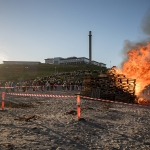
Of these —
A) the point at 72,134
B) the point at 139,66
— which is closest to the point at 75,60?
the point at 139,66

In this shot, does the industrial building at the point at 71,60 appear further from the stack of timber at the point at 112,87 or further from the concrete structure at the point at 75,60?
the stack of timber at the point at 112,87

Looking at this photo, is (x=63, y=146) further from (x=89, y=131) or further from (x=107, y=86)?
(x=107, y=86)

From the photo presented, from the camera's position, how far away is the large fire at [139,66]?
21.1 metres

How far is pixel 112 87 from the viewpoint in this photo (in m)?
22.3

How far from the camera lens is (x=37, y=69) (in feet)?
310

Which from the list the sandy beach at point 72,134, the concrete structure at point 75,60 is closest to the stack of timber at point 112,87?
the sandy beach at point 72,134

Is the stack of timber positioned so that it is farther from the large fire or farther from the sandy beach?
the sandy beach

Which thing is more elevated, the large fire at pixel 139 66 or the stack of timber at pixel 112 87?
the large fire at pixel 139 66

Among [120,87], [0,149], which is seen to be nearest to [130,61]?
[120,87]

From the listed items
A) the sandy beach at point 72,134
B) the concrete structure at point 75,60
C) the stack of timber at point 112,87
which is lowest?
the sandy beach at point 72,134

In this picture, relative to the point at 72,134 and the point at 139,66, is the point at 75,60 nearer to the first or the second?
the point at 139,66

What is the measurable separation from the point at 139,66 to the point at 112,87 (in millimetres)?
3664

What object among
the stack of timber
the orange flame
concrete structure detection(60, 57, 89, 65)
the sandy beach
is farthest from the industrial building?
the sandy beach

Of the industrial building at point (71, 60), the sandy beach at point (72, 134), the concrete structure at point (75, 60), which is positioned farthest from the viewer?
the industrial building at point (71, 60)
